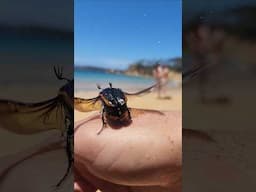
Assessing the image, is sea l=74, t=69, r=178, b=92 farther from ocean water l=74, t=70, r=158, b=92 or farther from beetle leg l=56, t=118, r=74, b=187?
beetle leg l=56, t=118, r=74, b=187

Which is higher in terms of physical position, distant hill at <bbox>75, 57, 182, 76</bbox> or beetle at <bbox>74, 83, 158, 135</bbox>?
distant hill at <bbox>75, 57, 182, 76</bbox>

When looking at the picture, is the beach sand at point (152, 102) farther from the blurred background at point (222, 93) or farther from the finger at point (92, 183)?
the finger at point (92, 183)

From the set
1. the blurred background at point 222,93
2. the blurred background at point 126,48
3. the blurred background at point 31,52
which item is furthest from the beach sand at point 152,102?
the blurred background at point 31,52

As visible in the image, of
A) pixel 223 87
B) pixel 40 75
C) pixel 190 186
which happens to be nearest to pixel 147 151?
pixel 190 186

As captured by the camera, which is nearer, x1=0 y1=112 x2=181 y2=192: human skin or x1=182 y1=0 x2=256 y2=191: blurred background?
x1=182 y1=0 x2=256 y2=191: blurred background

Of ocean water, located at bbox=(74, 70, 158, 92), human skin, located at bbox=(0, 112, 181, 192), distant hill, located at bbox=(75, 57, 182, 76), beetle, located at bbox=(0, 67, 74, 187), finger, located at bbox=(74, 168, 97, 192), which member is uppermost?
distant hill, located at bbox=(75, 57, 182, 76)

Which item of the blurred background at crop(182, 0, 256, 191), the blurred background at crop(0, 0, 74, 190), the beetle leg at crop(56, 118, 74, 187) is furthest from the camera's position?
the beetle leg at crop(56, 118, 74, 187)

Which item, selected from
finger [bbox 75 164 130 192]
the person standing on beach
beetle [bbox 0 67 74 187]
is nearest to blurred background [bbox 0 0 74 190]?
beetle [bbox 0 67 74 187]
